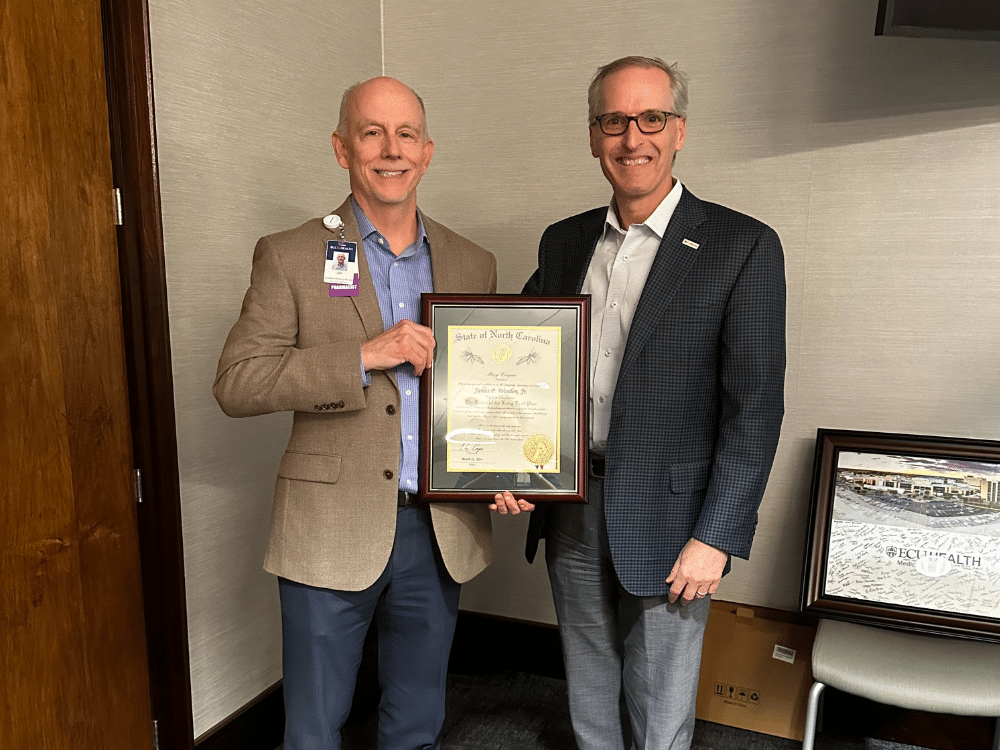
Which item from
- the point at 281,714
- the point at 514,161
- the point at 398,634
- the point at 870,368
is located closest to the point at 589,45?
the point at 514,161

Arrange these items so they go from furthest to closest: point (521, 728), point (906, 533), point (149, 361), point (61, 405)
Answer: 1. point (521, 728)
2. point (906, 533)
3. point (149, 361)
4. point (61, 405)

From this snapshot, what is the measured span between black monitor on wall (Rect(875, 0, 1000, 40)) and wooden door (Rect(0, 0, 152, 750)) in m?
1.89

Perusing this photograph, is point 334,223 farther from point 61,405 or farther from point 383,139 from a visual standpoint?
point 61,405

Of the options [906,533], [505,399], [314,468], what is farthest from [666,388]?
[906,533]

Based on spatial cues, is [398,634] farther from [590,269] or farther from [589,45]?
[589,45]

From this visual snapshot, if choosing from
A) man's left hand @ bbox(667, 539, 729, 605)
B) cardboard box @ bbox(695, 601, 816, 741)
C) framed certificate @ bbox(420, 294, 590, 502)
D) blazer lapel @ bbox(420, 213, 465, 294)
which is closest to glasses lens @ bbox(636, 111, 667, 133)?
framed certificate @ bbox(420, 294, 590, 502)

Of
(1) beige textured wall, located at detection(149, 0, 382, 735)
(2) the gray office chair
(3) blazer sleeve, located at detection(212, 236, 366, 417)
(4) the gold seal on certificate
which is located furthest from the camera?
(1) beige textured wall, located at detection(149, 0, 382, 735)

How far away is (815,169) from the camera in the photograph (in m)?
2.37

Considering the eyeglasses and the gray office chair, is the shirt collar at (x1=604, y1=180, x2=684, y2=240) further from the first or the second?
the gray office chair

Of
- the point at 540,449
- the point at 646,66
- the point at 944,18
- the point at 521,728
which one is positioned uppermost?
the point at 944,18

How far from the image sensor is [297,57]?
8.03 ft

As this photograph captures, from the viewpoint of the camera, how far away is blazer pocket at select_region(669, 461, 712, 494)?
5.32 ft

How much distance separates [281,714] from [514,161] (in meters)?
2.00

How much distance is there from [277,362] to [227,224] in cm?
Answer: 81
